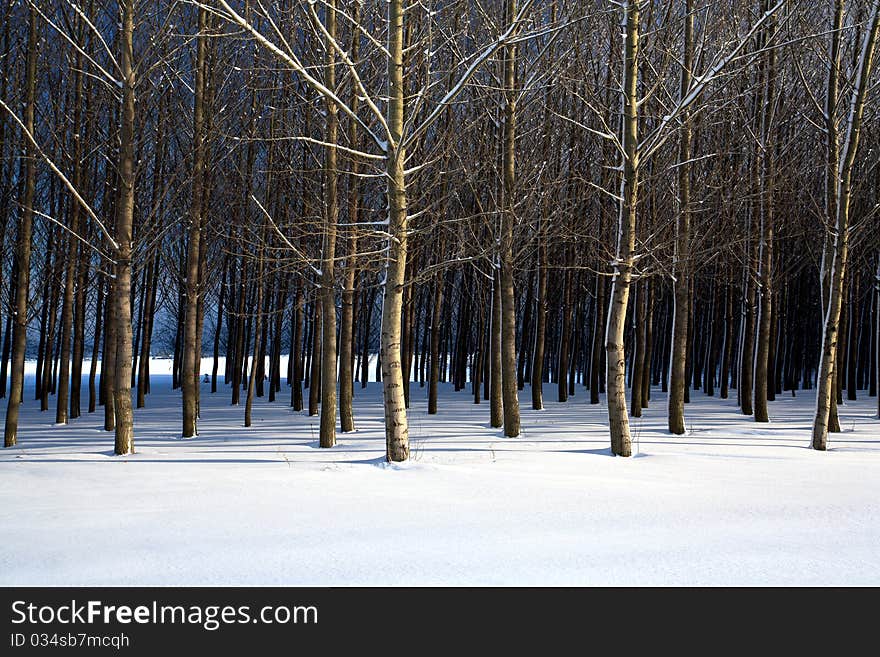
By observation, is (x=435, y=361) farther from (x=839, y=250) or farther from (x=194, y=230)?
(x=839, y=250)

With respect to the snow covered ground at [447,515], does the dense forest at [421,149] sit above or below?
above

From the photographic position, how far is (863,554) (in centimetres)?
461

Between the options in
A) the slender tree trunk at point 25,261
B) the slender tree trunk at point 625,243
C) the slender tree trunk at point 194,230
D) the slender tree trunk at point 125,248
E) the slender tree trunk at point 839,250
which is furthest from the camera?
the slender tree trunk at point 194,230

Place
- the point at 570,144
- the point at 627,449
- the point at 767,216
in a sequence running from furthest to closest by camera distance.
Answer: the point at 570,144 < the point at 767,216 < the point at 627,449

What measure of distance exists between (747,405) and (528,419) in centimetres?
477

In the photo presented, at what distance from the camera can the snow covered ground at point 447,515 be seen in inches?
168

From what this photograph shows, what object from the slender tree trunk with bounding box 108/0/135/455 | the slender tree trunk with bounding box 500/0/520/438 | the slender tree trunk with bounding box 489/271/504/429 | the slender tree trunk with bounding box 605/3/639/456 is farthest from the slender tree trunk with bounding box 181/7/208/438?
the slender tree trunk with bounding box 605/3/639/456

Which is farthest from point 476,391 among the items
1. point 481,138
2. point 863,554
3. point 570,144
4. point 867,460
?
point 863,554

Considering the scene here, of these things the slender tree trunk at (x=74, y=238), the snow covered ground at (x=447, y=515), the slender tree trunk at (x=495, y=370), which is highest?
the slender tree trunk at (x=74, y=238)

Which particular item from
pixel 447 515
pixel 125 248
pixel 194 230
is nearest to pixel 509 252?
pixel 194 230

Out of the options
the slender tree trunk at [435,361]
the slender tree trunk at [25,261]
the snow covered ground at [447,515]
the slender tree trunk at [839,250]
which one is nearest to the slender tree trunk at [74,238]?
the slender tree trunk at [25,261]

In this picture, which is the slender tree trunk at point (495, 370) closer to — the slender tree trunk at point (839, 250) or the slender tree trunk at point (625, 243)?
the slender tree trunk at point (625, 243)

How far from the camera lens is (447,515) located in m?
5.74
